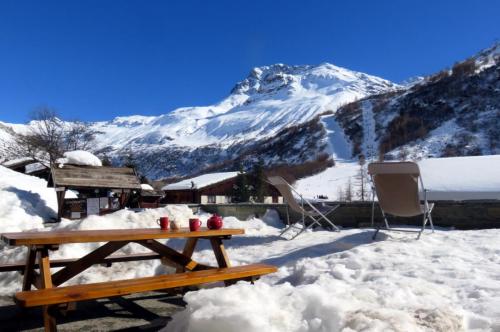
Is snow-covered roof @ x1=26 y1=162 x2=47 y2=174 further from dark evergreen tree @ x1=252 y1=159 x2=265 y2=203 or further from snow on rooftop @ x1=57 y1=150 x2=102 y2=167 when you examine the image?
dark evergreen tree @ x1=252 y1=159 x2=265 y2=203

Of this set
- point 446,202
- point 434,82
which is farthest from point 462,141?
point 446,202

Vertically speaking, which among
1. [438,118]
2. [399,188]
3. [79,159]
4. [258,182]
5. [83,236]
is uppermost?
[438,118]

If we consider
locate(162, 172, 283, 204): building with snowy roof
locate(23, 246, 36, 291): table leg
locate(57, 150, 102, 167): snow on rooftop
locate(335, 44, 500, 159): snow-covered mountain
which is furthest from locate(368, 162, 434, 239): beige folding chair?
locate(335, 44, 500, 159): snow-covered mountain

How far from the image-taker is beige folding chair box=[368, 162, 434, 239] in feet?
19.2

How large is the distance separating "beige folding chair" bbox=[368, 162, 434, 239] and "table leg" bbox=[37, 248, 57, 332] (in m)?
4.05

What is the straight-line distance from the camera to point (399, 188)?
19.7 ft

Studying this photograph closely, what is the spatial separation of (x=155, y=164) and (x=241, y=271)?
162m

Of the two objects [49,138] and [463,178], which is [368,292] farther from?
[49,138]

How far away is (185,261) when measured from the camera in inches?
174

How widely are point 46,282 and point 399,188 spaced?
14.2ft

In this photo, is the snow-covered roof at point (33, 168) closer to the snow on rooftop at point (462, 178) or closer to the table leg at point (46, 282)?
the snow on rooftop at point (462, 178)

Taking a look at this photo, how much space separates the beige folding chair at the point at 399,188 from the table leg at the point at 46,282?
4.05m

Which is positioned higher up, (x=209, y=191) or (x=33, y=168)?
(x=33, y=168)

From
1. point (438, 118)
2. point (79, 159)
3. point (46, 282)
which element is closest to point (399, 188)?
point (46, 282)
